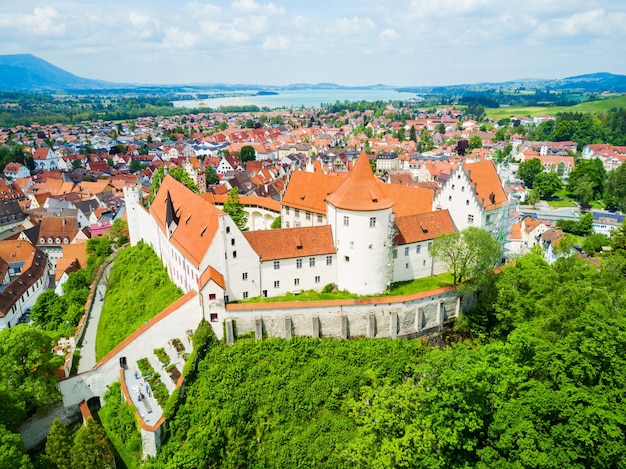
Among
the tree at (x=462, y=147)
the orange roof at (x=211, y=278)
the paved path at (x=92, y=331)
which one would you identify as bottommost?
the paved path at (x=92, y=331)

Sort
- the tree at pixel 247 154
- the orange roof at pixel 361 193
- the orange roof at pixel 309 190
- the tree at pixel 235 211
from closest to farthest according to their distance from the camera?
the orange roof at pixel 361 193
the orange roof at pixel 309 190
the tree at pixel 235 211
the tree at pixel 247 154

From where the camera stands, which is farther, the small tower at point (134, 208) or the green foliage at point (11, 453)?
the small tower at point (134, 208)

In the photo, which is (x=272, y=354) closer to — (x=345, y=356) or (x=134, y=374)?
(x=345, y=356)

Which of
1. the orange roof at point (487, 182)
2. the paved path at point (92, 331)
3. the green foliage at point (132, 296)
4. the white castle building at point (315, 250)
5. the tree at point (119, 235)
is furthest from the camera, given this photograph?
the tree at point (119, 235)

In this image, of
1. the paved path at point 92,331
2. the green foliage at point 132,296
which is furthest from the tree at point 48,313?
the green foliage at point 132,296

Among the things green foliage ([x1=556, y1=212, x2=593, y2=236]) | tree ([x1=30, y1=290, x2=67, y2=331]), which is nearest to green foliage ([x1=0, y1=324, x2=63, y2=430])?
tree ([x1=30, y1=290, x2=67, y2=331])

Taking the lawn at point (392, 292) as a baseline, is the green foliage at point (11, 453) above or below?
below

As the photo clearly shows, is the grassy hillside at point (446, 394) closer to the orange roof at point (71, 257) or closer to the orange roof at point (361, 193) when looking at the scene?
the orange roof at point (361, 193)
